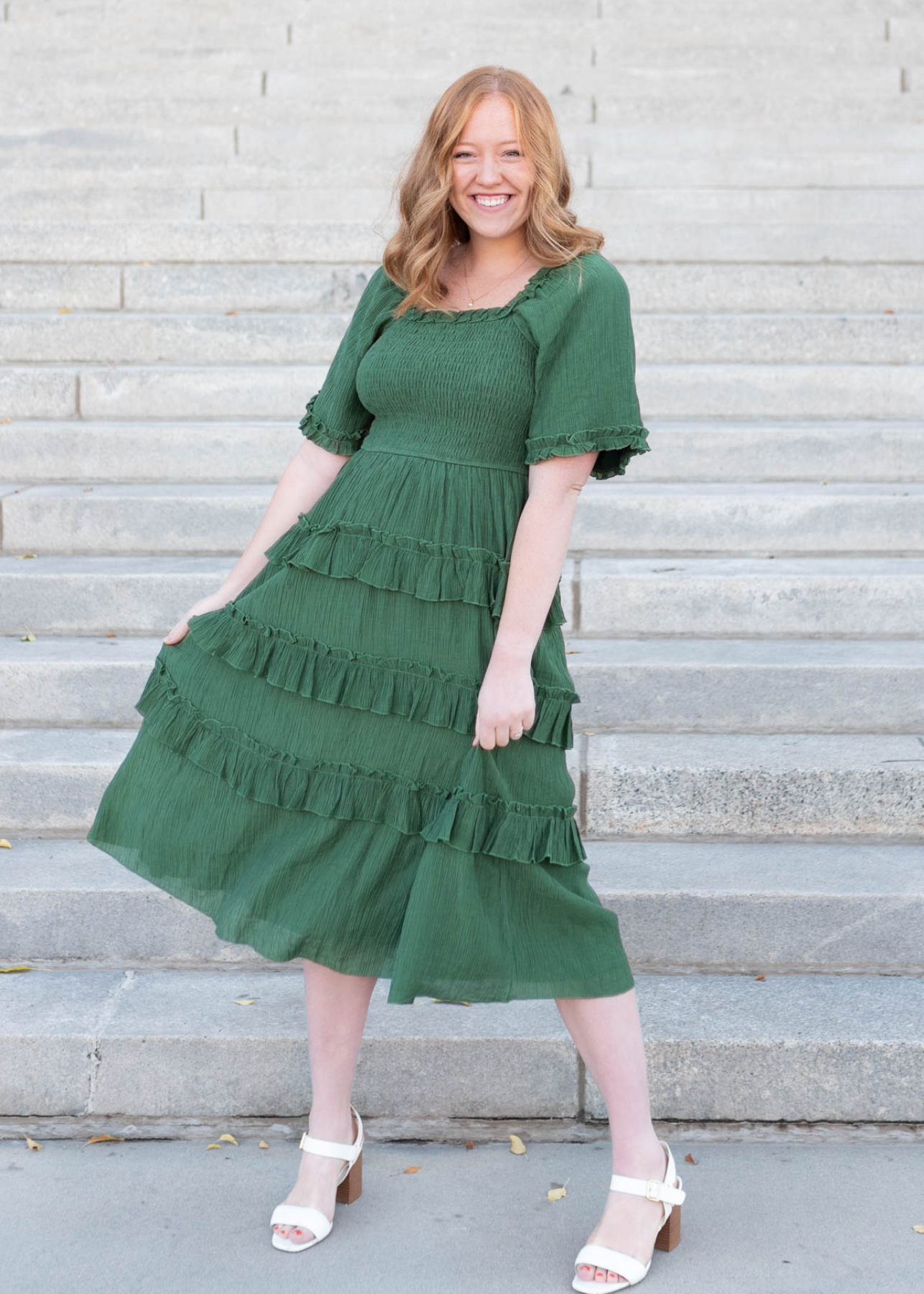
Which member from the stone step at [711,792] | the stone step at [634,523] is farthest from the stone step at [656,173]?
the stone step at [711,792]

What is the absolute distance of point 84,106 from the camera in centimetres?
774

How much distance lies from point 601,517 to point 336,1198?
258cm

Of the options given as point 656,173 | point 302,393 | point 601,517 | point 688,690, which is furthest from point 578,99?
point 688,690

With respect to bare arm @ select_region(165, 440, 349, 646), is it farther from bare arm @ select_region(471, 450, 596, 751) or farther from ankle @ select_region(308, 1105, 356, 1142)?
ankle @ select_region(308, 1105, 356, 1142)

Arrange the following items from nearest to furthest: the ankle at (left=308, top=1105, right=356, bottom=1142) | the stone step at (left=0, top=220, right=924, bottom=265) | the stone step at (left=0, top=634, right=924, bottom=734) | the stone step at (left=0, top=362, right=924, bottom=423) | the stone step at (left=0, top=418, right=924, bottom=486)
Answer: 1. the ankle at (left=308, top=1105, right=356, bottom=1142)
2. the stone step at (left=0, top=634, right=924, bottom=734)
3. the stone step at (left=0, top=418, right=924, bottom=486)
4. the stone step at (left=0, top=362, right=924, bottom=423)
5. the stone step at (left=0, top=220, right=924, bottom=265)

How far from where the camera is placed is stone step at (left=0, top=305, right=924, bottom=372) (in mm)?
5441

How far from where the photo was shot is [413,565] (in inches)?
87.0

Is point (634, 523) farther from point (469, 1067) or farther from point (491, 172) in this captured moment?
point (491, 172)

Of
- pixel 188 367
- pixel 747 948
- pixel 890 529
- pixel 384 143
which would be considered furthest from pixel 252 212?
pixel 747 948

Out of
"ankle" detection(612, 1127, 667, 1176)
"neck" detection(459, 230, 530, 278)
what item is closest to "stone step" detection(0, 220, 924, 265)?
"neck" detection(459, 230, 530, 278)

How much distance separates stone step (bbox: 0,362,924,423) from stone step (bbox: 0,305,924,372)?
0.23 m

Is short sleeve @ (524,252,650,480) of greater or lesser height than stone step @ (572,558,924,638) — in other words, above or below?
above

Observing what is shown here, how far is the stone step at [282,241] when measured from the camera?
6.07m

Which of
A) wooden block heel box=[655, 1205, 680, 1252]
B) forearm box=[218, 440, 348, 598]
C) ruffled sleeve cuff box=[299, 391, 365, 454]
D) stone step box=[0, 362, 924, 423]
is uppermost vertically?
stone step box=[0, 362, 924, 423]
